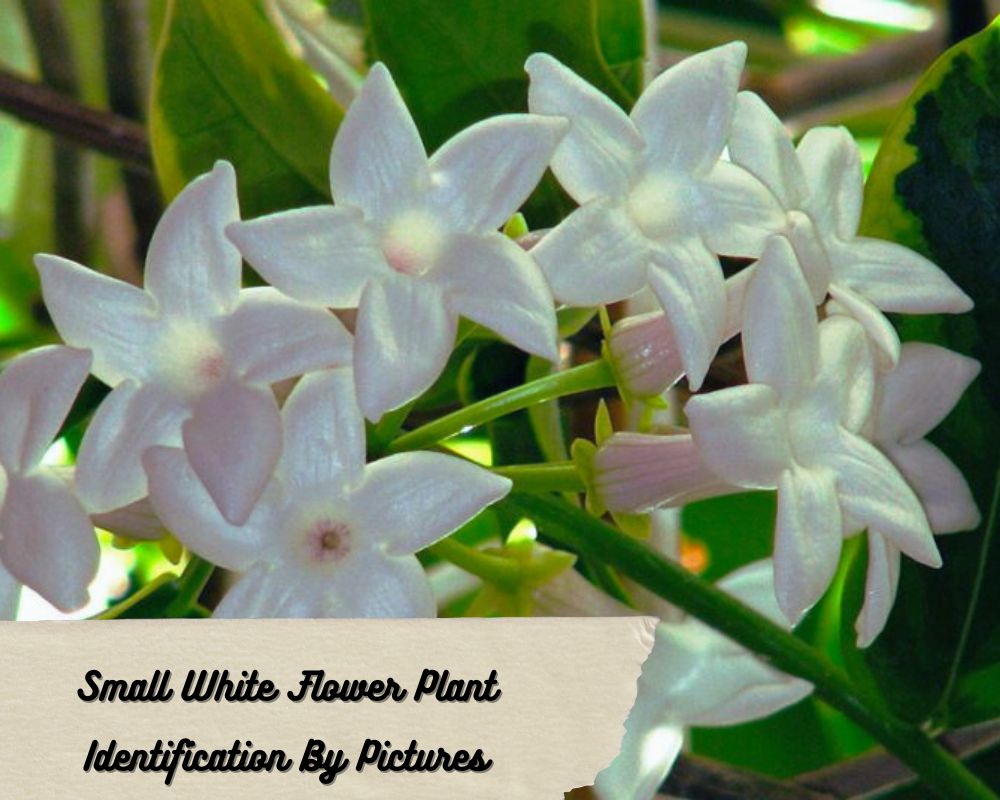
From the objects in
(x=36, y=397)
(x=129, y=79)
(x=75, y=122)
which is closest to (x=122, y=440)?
(x=36, y=397)

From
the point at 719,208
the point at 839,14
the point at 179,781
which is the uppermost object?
the point at 719,208

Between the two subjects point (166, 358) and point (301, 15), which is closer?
point (166, 358)

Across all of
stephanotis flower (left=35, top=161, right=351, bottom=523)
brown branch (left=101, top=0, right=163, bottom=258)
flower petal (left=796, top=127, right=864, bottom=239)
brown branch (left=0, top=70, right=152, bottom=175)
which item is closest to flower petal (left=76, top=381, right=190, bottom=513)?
stephanotis flower (left=35, top=161, right=351, bottom=523)

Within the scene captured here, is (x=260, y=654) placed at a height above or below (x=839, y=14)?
above

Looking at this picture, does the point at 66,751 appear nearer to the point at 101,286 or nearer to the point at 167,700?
the point at 167,700

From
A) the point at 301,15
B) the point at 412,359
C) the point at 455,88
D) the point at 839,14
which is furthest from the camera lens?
the point at 839,14

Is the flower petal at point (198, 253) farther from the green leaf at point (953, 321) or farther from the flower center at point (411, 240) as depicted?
the green leaf at point (953, 321)

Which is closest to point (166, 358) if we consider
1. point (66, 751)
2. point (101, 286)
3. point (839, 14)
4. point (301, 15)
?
point (101, 286)

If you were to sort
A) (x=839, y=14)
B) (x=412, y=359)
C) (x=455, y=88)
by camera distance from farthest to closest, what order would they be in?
(x=839, y=14) → (x=455, y=88) → (x=412, y=359)

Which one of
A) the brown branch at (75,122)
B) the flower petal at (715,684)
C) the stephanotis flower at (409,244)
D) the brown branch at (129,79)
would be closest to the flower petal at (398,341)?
the stephanotis flower at (409,244)

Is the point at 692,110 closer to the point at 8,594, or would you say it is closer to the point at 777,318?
the point at 777,318
